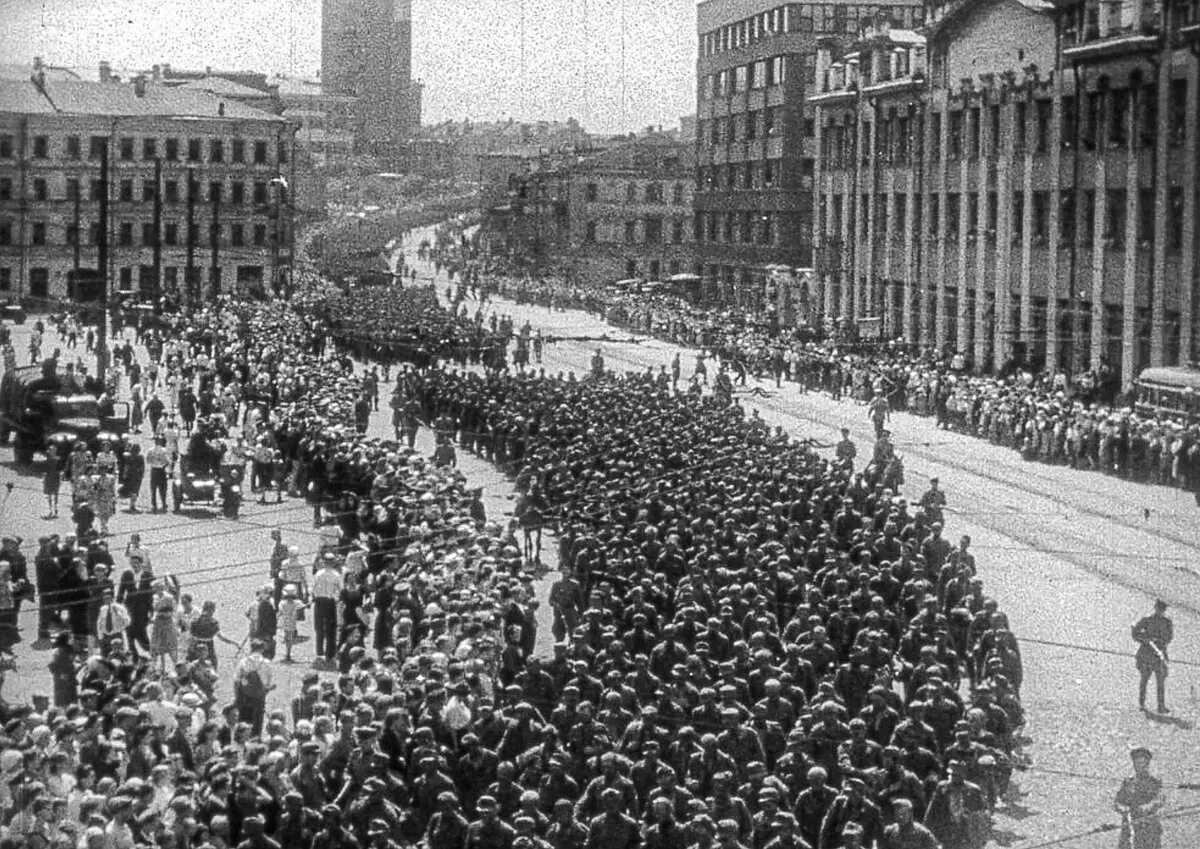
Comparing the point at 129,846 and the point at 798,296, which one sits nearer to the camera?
the point at 129,846

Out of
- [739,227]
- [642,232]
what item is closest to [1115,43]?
[739,227]

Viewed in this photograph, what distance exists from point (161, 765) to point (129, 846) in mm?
1511

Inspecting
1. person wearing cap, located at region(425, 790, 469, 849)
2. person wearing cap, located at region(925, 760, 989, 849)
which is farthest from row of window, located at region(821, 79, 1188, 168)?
person wearing cap, located at region(425, 790, 469, 849)

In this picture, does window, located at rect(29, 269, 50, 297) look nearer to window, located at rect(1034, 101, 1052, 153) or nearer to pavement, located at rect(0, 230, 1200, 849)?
pavement, located at rect(0, 230, 1200, 849)

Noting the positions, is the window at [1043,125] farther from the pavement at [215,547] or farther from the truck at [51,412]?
the truck at [51,412]

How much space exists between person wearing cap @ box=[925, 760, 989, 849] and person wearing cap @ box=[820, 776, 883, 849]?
70 cm

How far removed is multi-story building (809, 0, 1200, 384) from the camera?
38312 millimetres

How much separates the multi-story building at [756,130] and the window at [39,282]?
2945 centimetres

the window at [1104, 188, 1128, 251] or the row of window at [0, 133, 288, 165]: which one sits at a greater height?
the row of window at [0, 133, 288, 165]

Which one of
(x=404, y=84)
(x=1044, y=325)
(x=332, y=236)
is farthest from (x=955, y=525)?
(x=404, y=84)

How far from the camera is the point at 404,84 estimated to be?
182875 mm

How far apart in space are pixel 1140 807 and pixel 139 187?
240ft

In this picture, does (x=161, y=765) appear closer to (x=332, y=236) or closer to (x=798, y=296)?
(x=798, y=296)

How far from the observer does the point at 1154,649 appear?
771 inches
